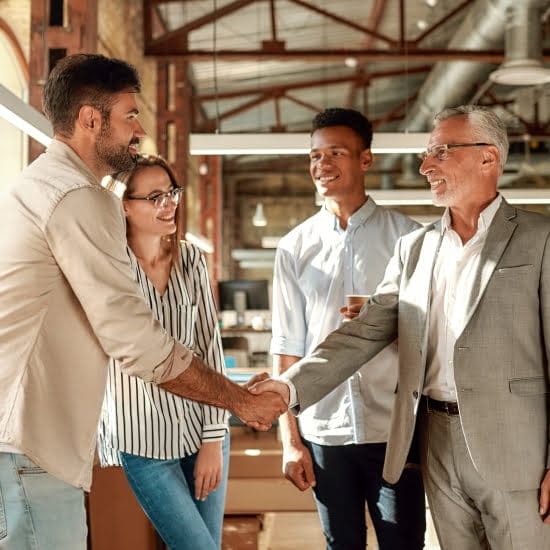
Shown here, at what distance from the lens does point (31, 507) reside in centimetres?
179

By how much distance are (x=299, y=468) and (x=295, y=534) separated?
2728 mm

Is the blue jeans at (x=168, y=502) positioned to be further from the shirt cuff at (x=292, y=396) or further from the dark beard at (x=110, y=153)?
the dark beard at (x=110, y=153)

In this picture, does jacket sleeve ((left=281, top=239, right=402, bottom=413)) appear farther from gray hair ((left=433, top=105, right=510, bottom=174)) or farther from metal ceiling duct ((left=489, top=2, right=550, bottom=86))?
metal ceiling duct ((left=489, top=2, right=550, bottom=86))

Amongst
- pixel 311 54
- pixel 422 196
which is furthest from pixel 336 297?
pixel 311 54

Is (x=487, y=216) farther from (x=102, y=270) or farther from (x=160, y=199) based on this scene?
(x=102, y=270)

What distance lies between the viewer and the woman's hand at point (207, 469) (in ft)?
8.13

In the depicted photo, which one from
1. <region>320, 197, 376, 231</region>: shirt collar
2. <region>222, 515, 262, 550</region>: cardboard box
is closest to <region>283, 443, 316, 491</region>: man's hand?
<region>320, 197, 376, 231</region>: shirt collar

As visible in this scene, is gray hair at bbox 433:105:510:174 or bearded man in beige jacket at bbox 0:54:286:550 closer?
bearded man in beige jacket at bbox 0:54:286:550

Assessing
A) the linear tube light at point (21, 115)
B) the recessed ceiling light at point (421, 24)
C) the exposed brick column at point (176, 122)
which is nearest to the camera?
the linear tube light at point (21, 115)

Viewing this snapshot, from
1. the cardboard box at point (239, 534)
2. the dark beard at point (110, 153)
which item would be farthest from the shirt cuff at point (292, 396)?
the cardboard box at point (239, 534)

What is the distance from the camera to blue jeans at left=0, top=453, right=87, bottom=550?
1780mm

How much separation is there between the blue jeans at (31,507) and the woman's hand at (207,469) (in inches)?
26.5

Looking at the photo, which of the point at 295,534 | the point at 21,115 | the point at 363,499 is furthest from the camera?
the point at 295,534

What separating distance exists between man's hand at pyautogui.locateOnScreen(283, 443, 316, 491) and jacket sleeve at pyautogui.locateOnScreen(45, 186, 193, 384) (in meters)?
0.91
